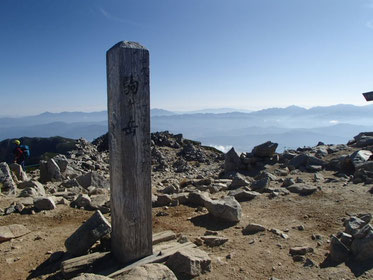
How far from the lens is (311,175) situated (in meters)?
11.8

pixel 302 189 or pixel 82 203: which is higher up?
pixel 302 189

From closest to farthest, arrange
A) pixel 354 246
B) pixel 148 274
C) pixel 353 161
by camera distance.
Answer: pixel 148 274 < pixel 354 246 < pixel 353 161

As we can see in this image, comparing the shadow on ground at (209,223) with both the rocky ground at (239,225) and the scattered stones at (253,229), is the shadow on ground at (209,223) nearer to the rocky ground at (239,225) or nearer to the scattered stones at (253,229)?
the rocky ground at (239,225)

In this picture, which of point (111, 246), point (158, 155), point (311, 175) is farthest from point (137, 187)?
point (158, 155)

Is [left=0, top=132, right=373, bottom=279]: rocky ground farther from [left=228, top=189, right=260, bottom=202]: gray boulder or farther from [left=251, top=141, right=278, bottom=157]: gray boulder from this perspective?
[left=251, top=141, right=278, bottom=157]: gray boulder

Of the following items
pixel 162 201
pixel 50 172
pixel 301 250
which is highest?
pixel 301 250

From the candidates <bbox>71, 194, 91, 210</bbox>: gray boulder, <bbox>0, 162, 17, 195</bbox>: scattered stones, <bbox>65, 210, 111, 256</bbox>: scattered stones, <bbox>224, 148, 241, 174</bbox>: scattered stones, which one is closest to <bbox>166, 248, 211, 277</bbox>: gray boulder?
<bbox>65, 210, 111, 256</bbox>: scattered stones

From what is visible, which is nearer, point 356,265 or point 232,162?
point 356,265

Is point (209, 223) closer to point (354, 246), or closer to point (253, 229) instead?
point (253, 229)

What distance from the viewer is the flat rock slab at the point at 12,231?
19.3 ft

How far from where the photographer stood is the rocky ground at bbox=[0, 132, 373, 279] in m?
4.61

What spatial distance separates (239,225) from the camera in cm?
679

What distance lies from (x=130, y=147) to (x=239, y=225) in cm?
380

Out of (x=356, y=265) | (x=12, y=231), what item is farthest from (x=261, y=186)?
(x=12, y=231)
